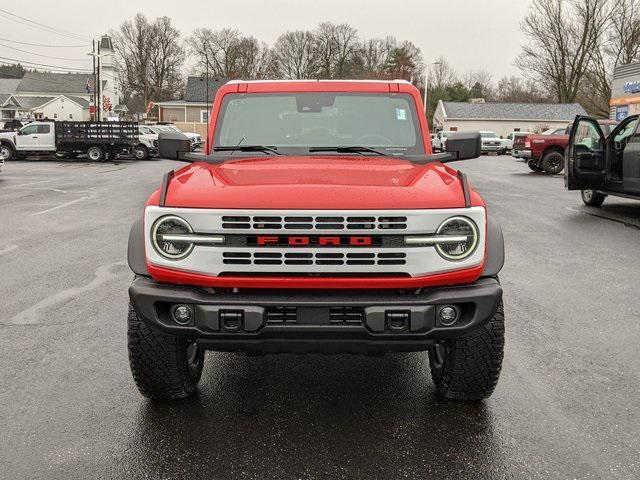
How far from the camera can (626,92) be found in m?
37.0

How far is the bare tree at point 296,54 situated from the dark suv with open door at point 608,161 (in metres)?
82.3

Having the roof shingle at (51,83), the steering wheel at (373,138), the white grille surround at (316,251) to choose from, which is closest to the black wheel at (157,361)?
the white grille surround at (316,251)

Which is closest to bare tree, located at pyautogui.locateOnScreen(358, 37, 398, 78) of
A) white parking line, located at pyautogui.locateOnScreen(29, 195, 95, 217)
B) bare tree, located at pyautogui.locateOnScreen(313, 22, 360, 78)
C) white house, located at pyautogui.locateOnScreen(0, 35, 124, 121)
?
bare tree, located at pyautogui.locateOnScreen(313, 22, 360, 78)

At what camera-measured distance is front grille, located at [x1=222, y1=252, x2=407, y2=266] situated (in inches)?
120

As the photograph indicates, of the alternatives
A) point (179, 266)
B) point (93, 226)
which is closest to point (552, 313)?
point (179, 266)

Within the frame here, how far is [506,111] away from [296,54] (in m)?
33.7

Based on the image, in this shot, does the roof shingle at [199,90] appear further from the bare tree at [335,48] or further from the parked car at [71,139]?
the parked car at [71,139]

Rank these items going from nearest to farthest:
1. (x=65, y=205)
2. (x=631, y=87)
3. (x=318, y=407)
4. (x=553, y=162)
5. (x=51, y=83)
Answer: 1. (x=318, y=407)
2. (x=65, y=205)
3. (x=553, y=162)
4. (x=631, y=87)
5. (x=51, y=83)

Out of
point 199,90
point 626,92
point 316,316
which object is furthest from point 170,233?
point 199,90

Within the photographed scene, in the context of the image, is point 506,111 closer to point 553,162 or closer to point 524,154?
point 524,154

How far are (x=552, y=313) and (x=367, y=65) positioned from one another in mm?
92867

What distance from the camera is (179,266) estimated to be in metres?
3.11

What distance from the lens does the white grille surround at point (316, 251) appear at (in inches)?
119

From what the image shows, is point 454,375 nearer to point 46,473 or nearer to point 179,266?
point 179,266
